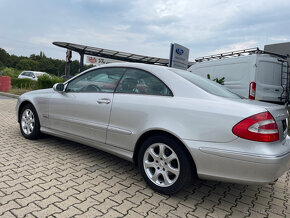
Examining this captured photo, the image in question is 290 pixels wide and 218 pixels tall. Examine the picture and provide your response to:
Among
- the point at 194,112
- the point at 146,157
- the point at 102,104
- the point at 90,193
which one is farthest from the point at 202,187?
the point at 102,104

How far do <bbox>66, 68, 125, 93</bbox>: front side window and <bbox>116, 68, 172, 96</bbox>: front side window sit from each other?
0.41ft

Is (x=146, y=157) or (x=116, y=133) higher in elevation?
(x=116, y=133)

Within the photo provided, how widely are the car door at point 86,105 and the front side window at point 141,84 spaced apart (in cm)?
13

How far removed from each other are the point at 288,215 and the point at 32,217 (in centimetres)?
251

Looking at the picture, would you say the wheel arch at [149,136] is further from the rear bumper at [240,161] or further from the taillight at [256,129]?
the taillight at [256,129]

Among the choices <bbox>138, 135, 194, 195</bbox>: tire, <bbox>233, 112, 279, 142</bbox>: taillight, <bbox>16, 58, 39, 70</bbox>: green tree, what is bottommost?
<bbox>138, 135, 194, 195</bbox>: tire

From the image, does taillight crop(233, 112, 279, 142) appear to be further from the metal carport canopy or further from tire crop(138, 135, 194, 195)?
the metal carport canopy

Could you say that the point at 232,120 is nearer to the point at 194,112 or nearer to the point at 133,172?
the point at 194,112

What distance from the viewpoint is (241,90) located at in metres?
7.09

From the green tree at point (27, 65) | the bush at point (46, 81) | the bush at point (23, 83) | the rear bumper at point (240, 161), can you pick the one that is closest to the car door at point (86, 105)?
the rear bumper at point (240, 161)

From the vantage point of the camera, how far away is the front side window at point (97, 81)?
3.24 metres

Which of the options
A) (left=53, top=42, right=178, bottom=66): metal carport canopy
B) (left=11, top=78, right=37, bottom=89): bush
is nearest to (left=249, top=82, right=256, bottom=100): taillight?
(left=11, top=78, right=37, bottom=89): bush

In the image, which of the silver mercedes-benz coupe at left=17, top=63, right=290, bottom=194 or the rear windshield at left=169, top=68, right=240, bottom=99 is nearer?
the silver mercedes-benz coupe at left=17, top=63, right=290, bottom=194

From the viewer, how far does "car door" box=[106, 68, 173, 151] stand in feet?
8.87
